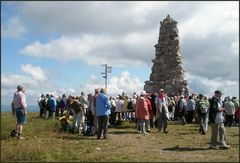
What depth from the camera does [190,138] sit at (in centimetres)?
2006

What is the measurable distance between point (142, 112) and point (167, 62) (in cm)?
2035

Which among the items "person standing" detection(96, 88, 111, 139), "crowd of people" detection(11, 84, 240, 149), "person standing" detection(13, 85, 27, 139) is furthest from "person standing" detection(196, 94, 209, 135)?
"person standing" detection(13, 85, 27, 139)

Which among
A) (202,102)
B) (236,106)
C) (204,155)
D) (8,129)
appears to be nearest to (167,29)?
(236,106)

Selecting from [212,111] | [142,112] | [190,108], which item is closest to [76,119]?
[142,112]

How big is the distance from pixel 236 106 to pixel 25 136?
14733 mm

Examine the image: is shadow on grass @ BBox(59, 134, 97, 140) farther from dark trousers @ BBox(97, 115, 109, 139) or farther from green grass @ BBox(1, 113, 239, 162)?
dark trousers @ BBox(97, 115, 109, 139)

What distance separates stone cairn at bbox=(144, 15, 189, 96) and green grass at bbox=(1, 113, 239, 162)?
20240 mm

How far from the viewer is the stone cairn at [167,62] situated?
138 ft

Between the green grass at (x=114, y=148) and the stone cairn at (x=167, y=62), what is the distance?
20240 millimetres

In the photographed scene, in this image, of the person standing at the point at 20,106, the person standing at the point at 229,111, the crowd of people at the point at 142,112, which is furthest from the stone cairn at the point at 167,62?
the person standing at the point at 20,106

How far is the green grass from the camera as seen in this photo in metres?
14.0

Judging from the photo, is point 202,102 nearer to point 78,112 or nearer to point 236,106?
point 78,112

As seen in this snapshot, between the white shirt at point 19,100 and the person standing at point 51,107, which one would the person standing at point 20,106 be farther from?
the person standing at point 51,107

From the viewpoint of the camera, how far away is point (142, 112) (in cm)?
2239
